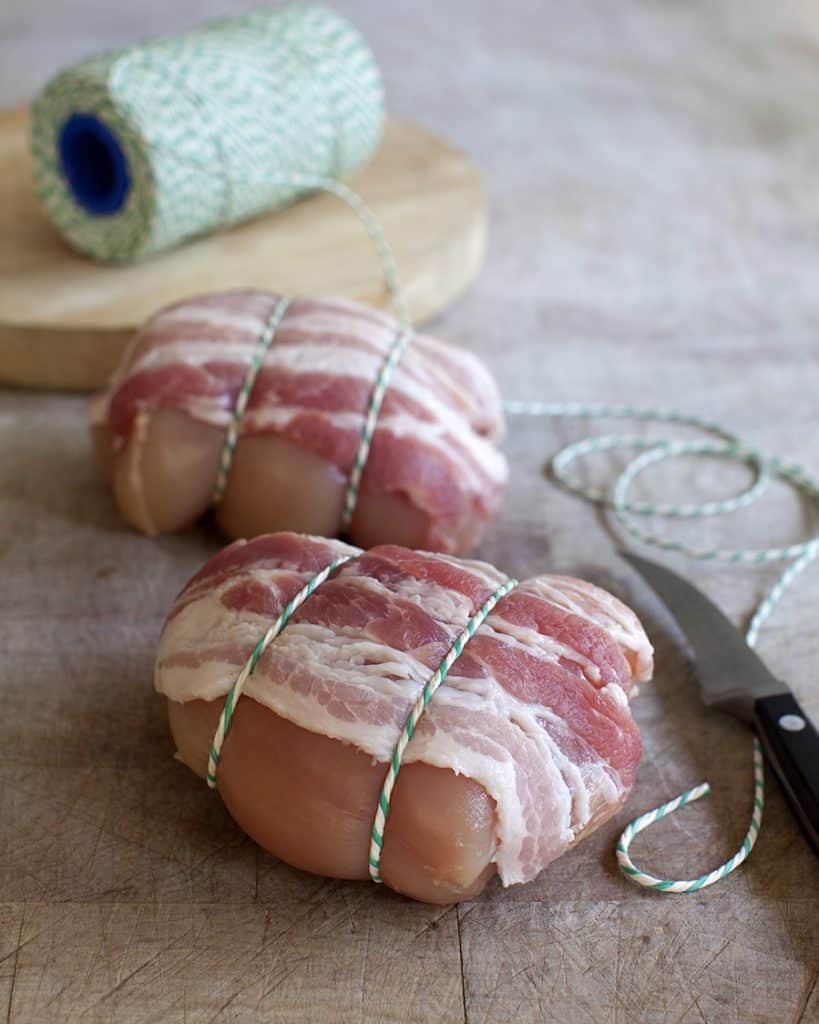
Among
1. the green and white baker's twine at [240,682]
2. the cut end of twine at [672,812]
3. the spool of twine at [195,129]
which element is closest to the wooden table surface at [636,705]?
the cut end of twine at [672,812]

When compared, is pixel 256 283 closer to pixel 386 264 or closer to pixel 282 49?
pixel 386 264

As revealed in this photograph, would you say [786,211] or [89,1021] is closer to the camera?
[89,1021]

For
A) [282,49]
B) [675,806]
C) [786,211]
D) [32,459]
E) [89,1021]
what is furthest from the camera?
[786,211]

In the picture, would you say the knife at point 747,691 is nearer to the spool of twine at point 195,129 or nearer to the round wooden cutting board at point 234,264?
the round wooden cutting board at point 234,264

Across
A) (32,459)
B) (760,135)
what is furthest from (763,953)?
(760,135)

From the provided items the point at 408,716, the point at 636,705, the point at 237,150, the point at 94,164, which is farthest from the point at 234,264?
the point at 408,716

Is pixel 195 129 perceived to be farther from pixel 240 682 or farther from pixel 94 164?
pixel 240 682
